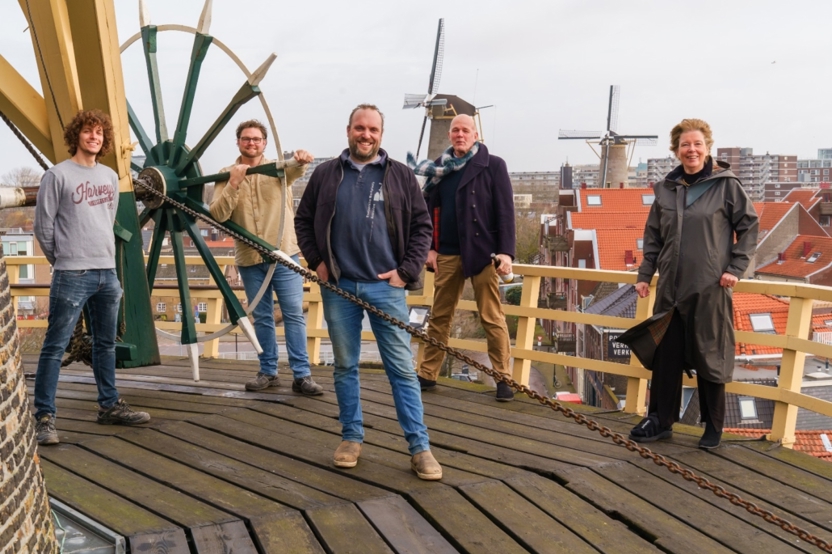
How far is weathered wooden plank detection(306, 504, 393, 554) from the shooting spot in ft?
11.8

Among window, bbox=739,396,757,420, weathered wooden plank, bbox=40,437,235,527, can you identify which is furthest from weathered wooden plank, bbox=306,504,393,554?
window, bbox=739,396,757,420

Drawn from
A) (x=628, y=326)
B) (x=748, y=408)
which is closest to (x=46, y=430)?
(x=628, y=326)

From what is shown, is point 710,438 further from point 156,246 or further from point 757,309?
point 757,309

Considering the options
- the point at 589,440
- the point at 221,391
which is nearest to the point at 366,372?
the point at 221,391

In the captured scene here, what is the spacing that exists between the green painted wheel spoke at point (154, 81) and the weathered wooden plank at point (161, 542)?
3357 mm

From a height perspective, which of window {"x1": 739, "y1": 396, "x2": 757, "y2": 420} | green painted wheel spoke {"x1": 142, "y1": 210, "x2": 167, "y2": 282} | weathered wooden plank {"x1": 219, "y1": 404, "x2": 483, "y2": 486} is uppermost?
green painted wheel spoke {"x1": 142, "y1": 210, "x2": 167, "y2": 282}

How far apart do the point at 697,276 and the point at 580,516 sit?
5.22 feet

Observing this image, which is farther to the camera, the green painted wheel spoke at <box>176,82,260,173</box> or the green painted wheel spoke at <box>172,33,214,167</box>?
the green painted wheel spoke at <box>172,33,214,167</box>

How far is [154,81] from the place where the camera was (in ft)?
20.4

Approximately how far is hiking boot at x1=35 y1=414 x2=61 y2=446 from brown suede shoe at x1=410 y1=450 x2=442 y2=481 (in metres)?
2.04

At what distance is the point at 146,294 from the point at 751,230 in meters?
3.80

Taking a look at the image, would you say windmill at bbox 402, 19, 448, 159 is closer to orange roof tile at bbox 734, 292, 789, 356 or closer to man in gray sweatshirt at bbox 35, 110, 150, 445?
orange roof tile at bbox 734, 292, 789, 356

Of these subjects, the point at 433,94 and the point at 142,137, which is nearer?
the point at 142,137

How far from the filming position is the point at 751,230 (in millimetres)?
4840
